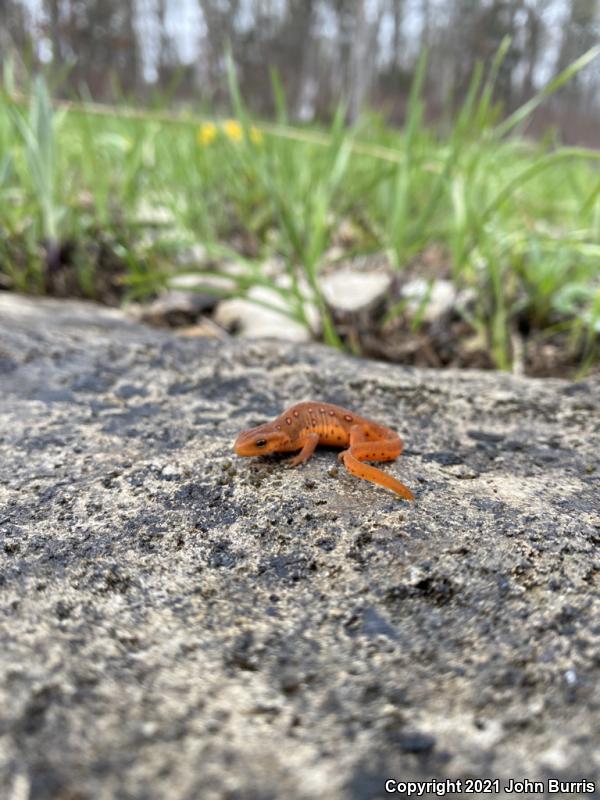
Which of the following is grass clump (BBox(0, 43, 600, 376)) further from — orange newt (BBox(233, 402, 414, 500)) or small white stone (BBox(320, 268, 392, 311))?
orange newt (BBox(233, 402, 414, 500))

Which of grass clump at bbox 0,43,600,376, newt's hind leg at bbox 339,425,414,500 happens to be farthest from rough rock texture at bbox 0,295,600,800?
grass clump at bbox 0,43,600,376

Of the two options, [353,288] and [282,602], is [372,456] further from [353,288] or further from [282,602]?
[353,288]

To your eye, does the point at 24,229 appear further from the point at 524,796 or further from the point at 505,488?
the point at 524,796

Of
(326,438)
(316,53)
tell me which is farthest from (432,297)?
(316,53)

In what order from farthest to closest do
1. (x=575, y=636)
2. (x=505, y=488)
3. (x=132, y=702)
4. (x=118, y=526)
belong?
(x=505, y=488) < (x=118, y=526) < (x=575, y=636) < (x=132, y=702)

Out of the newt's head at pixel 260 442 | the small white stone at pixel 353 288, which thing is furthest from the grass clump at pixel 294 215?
the newt's head at pixel 260 442

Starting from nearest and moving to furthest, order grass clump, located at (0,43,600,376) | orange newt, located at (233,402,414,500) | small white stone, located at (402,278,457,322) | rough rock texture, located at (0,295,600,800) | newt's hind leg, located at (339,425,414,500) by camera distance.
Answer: rough rock texture, located at (0,295,600,800) < newt's hind leg, located at (339,425,414,500) < orange newt, located at (233,402,414,500) < grass clump, located at (0,43,600,376) < small white stone, located at (402,278,457,322)

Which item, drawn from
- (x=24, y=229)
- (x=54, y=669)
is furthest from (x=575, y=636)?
(x=24, y=229)
